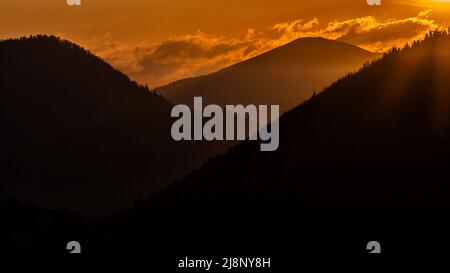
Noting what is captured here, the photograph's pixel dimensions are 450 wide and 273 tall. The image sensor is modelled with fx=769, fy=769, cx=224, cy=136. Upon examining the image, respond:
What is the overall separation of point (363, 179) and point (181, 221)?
2904cm

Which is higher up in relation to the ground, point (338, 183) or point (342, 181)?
point (342, 181)

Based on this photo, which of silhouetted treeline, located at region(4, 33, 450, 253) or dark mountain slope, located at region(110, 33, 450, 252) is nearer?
dark mountain slope, located at region(110, 33, 450, 252)

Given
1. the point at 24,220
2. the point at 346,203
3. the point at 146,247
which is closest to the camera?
the point at 346,203

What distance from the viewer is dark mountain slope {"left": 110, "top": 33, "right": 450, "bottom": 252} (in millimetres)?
94562

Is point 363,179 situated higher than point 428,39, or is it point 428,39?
point 428,39

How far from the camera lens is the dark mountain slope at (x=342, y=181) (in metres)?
94.6

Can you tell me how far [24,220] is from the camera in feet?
397

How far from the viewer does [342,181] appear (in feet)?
345

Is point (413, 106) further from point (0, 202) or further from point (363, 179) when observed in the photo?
point (0, 202)

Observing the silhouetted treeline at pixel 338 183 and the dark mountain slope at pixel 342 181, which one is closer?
the dark mountain slope at pixel 342 181

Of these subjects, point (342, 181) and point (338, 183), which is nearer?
point (338, 183)
